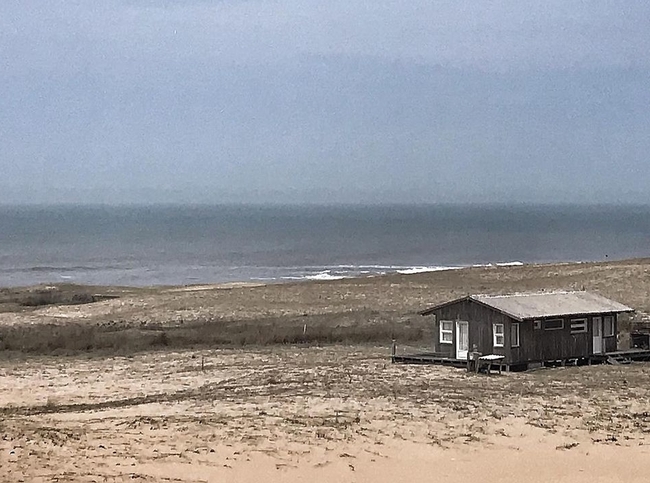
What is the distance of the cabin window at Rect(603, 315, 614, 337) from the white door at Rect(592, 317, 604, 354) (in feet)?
0.61

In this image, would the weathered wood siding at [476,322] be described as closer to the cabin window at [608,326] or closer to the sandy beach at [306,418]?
the sandy beach at [306,418]

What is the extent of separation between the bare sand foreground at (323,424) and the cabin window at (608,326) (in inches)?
62.0

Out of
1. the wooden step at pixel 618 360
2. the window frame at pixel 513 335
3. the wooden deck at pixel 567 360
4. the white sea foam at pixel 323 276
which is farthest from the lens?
the white sea foam at pixel 323 276

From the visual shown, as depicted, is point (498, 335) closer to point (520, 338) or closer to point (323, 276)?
point (520, 338)

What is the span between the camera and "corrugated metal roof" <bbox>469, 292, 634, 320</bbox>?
1154 inches

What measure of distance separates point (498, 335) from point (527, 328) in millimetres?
755

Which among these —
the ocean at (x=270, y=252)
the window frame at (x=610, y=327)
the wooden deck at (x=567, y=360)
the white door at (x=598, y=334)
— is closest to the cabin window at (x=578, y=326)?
the white door at (x=598, y=334)

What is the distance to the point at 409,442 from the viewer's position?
18.8 meters

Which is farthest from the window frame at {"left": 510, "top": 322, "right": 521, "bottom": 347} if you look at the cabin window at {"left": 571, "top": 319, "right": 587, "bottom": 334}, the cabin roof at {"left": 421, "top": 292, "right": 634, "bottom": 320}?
the cabin window at {"left": 571, "top": 319, "right": 587, "bottom": 334}

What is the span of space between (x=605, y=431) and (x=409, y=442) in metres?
3.62

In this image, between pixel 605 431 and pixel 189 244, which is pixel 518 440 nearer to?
pixel 605 431

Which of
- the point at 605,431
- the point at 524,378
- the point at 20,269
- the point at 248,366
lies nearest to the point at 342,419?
the point at 605,431

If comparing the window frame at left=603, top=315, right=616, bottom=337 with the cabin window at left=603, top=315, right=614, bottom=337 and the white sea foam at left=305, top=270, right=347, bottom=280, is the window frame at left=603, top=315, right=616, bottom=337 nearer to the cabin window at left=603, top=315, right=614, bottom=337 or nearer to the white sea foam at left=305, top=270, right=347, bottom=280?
the cabin window at left=603, top=315, right=614, bottom=337

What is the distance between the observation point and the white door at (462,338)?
30.3 metres
